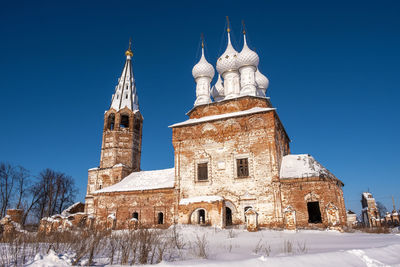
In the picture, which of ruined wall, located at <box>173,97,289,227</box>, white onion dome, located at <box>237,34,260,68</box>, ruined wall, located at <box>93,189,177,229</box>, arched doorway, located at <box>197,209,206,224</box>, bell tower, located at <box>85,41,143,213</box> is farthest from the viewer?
bell tower, located at <box>85,41,143,213</box>

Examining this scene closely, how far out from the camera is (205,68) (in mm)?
21312

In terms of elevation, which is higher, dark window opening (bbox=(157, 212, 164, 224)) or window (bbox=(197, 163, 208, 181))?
window (bbox=(197, 163, 208, 181))

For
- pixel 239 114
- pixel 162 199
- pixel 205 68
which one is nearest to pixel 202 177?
pixel 162 199

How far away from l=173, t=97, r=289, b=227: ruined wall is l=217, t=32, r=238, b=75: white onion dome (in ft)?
9.76

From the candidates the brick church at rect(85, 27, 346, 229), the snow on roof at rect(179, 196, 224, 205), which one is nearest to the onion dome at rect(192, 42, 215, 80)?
the brick church at rect(85, 27, 346, 229)

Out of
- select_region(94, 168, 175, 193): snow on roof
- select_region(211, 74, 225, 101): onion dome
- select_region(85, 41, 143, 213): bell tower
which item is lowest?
select_region(94, 168, 175, 193): snow on roof

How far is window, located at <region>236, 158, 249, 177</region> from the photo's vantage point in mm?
16562

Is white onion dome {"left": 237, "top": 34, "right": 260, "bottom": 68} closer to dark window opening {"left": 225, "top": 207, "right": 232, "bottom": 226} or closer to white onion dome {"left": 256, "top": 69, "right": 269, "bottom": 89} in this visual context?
white onion dome {"left": 256, "top": 69, "right": 269, "bottom": 89}

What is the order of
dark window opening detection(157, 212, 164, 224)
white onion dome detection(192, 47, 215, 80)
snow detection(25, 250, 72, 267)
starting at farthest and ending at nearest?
1. white onion dome detection(192, 47, 215, 80)
2. dark window opening detection(157, 212, 164, 224)
3. snow detection(25, 250, 72, 267)

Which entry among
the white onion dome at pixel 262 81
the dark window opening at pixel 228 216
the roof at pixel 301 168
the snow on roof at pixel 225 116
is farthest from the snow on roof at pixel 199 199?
the white onion dome at pixel 262 81

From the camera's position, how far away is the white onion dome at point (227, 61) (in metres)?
20.5

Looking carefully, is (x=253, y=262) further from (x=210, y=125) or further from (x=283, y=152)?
(x=283, y=152)

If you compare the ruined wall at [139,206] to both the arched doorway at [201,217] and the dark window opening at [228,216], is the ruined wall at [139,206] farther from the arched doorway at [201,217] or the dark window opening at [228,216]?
the dark window opening at [228,216]

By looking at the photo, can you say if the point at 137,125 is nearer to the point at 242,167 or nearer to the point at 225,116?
the point at 225,116
